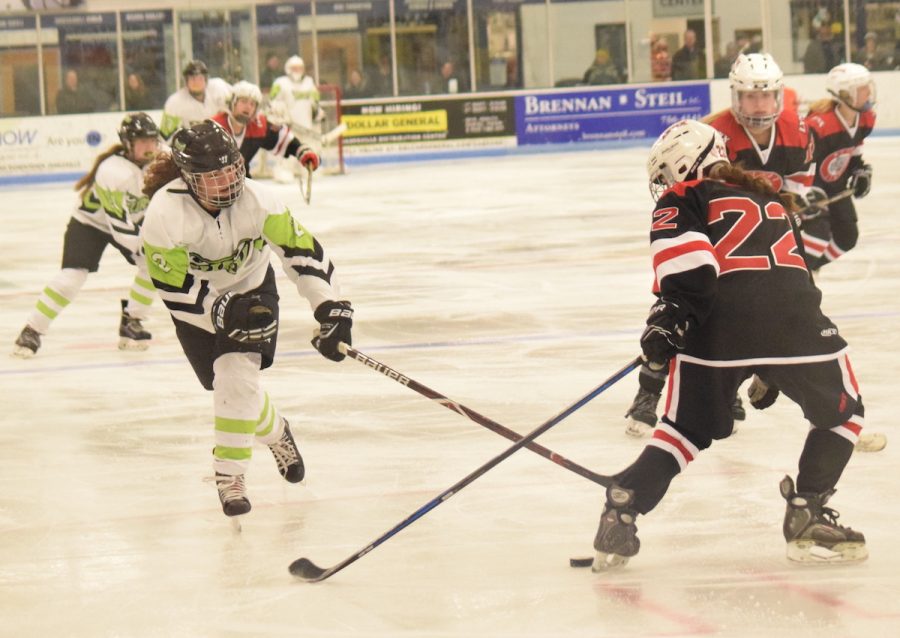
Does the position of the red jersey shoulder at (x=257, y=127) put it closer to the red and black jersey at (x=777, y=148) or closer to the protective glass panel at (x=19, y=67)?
the red and black jersey at (x=777, y=148)

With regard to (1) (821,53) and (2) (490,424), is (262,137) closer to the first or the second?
(2) (490,424)

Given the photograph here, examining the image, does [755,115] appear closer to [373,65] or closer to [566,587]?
[566,587]

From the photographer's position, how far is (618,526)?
9.73 feet

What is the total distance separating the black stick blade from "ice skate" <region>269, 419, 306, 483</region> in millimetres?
706

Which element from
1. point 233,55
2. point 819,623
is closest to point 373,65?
point 233,55

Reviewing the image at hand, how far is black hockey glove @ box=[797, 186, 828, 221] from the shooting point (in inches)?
209

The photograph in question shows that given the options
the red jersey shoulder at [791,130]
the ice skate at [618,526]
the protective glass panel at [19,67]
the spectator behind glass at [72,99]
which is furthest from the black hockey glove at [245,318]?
the protective glass panel at [19,67]

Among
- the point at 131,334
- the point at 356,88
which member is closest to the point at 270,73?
the point at 356,88

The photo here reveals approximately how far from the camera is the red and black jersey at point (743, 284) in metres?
2.90

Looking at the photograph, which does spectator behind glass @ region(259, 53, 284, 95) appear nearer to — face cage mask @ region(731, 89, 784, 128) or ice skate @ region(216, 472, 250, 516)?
face cage mask @ region(731, 89, 784, 128)

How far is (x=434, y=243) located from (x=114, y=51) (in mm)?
9467

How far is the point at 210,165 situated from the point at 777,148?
6.35 feet

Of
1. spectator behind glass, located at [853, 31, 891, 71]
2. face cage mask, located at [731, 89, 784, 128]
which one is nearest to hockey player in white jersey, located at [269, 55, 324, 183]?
spectator behind glass, located at [853, 31, 891, 71]

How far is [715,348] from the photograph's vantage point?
292 centimetres
